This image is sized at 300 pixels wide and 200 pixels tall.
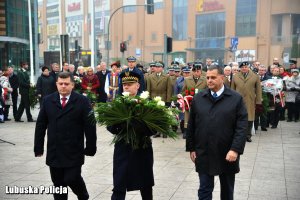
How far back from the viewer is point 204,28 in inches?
2357

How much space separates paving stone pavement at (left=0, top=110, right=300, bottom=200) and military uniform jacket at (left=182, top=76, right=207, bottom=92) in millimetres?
1420

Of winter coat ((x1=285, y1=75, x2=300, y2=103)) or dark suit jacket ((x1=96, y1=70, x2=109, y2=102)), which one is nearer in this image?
winter coat ((x1=285, y1=75, x2=300, y2=103))

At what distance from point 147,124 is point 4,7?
33.4 metres

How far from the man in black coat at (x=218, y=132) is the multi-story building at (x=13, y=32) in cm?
2890

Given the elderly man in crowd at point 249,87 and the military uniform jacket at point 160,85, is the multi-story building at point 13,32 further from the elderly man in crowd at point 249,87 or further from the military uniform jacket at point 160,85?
the elderly man in crowd at point 249,87

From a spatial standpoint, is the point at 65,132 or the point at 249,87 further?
the point at 249,87

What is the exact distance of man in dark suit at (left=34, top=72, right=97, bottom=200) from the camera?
184 inches

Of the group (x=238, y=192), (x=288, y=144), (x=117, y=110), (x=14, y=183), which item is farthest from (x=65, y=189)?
(x=288, y=144)

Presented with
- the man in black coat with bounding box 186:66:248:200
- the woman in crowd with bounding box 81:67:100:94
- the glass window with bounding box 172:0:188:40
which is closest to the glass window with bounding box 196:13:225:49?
the glass window with bounding box 172:0:188:40

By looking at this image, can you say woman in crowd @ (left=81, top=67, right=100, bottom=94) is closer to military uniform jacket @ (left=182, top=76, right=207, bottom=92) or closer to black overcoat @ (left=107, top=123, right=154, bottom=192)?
military uniform jacket @ (left=182, top=76, right=207, bottom=92)

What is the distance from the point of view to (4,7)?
1351 inches

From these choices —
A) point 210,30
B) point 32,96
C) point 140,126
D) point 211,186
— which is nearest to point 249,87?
point 211,186

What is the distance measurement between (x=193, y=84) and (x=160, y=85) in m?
→ 1.31

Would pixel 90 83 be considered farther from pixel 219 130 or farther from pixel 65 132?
pixel 219 130
